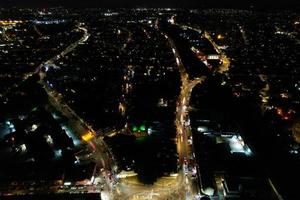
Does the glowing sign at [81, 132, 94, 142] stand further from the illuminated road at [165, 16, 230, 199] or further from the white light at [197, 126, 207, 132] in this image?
the white light at [197, 126, 207, 132]

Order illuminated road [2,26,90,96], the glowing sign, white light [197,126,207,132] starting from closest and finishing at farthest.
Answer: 1. the glowing sign
2. white light [197,126,207,132]
3. illuminated road [2,26,90,96]

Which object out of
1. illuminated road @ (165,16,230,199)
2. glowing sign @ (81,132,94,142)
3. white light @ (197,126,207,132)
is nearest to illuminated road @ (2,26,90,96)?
glowing sign @ (81,132,94,142)

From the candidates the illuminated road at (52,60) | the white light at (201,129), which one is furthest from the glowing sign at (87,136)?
the illuminated road at (52,60)

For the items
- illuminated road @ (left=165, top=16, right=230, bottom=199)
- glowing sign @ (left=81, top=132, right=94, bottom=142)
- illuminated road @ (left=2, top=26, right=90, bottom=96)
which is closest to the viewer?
illuminated road @ (left=165, top=16, right=230, bottom=199)

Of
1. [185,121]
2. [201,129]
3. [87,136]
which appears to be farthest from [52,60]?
[201,129]

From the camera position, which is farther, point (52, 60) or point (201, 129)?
point (52, 60)

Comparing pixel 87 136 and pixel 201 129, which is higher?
pixel 201 129

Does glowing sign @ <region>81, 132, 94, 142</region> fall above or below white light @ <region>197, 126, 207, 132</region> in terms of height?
below

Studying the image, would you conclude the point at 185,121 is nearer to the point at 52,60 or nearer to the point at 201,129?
the point at 201,129

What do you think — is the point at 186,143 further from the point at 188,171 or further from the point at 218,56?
the point at 218,56

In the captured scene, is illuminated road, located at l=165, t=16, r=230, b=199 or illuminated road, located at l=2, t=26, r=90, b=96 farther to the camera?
illuminated road, located at l=2, t=26, r=90, b=96

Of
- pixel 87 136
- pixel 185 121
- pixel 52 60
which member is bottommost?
pixel 52 60

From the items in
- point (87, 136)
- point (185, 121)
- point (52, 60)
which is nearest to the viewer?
point (87, 136)
